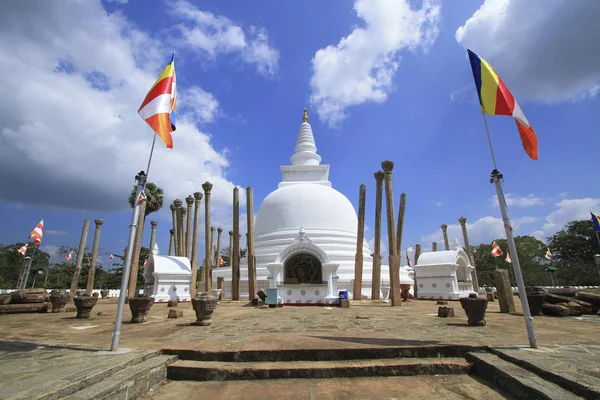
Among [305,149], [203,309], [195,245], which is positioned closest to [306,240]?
[195,245]

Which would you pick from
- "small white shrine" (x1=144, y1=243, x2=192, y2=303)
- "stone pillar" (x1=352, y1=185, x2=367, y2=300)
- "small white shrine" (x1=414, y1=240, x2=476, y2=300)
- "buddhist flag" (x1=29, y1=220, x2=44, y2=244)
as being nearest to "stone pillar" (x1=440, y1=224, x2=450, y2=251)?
"small white shrine" (x1=414, y1=240, x2=476, y2=300)

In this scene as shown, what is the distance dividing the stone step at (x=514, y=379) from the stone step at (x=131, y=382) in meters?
4.26

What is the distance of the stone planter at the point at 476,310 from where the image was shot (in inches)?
282

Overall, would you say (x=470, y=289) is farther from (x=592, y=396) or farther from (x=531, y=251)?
(x=531, y=251)

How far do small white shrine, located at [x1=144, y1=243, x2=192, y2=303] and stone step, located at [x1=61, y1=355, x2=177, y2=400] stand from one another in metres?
16.3

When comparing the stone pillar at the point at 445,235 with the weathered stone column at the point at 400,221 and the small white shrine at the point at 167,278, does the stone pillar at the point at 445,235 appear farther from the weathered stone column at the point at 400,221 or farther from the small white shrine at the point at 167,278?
the small white shrine at the point at 167,278

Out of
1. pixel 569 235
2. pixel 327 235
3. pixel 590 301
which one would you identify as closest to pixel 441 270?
pixel 327 235

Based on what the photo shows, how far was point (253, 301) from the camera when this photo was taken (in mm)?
14242

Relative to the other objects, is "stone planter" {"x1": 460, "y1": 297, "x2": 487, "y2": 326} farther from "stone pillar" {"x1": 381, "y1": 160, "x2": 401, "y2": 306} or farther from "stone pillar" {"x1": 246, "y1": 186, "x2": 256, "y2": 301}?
"stone pillar" {"x1": 246, "y1": 186, "x2": 256, "y2": 301}

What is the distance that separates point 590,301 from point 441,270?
9.87 meters

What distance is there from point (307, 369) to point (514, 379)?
2.42 metres

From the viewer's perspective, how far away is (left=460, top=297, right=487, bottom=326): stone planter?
23.5ft

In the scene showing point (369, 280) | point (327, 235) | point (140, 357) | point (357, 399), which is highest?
point (327, 235)

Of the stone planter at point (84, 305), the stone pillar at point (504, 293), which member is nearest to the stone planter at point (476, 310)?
the stone pillar at point (504, 293)
